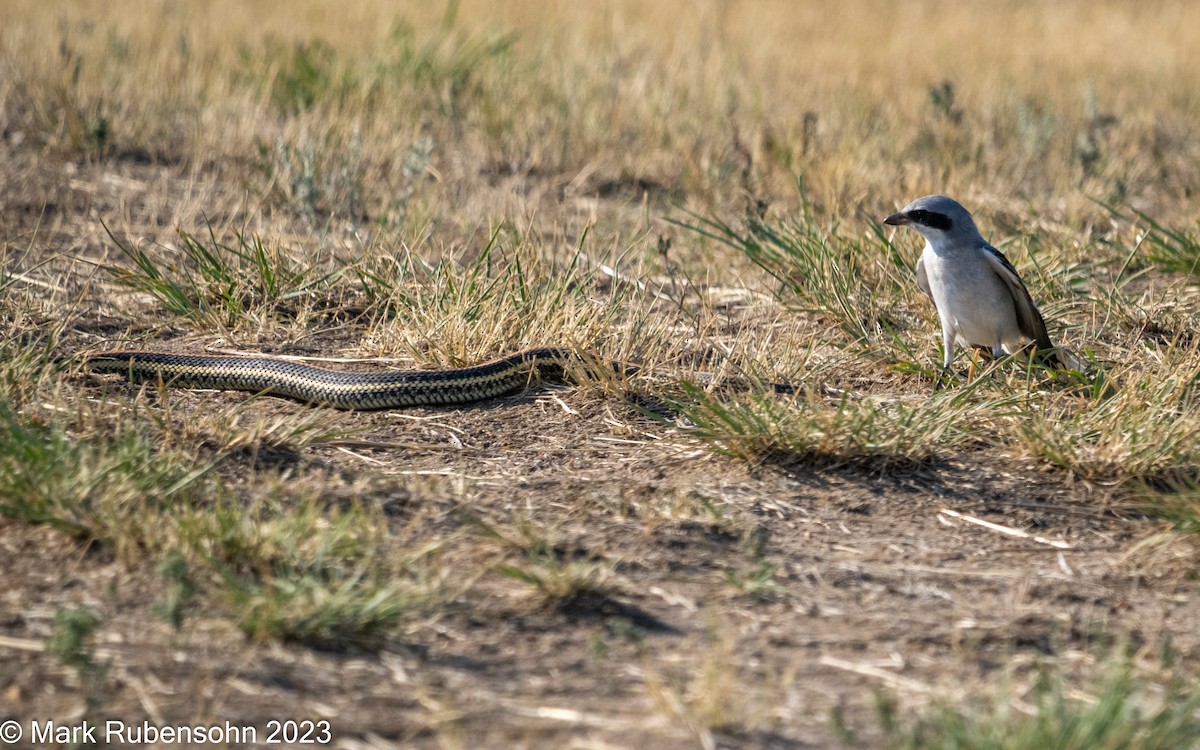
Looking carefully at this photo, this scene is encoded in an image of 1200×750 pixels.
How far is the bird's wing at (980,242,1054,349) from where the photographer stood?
5.45 m

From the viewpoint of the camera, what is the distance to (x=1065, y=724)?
2.94 meters

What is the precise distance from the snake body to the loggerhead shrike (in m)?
1.61

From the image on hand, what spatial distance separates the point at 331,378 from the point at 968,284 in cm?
279

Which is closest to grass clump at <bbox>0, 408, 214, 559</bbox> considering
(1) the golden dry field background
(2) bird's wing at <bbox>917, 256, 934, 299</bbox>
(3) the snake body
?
(1) the golden dry field background

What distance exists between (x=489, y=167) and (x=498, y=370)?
378 centimetres

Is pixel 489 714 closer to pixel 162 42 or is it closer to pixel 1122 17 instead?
pixel 162 42

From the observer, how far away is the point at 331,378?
215 inches

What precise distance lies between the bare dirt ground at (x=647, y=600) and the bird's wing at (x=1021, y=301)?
0.92m

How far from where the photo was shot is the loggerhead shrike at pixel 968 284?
215 inches

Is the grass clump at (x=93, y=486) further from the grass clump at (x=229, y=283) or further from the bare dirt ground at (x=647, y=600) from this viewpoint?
the grass clump at (x=229, y=283)

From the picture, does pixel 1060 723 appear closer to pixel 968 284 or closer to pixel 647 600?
pixel 647 600

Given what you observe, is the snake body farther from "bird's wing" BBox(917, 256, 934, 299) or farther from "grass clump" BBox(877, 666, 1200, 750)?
"grass clump" BBox(877, 666, 1200, 750)

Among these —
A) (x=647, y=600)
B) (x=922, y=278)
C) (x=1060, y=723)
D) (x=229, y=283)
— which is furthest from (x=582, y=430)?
(x=1060, y=723)

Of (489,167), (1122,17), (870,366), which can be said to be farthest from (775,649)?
(1122,17)
